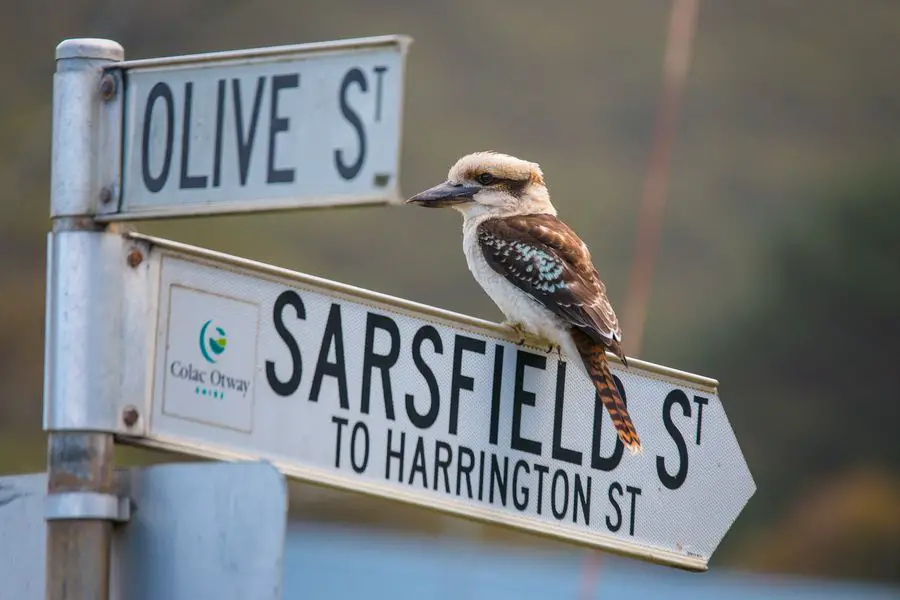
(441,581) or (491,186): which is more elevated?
(491,186)

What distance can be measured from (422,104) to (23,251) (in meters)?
5.93

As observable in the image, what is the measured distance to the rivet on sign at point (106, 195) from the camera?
7.53ft

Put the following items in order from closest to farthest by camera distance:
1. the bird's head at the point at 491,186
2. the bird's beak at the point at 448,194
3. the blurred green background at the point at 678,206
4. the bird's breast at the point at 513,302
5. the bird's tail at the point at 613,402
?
the bird's tail at the point at 613,402
the bird's breast at the point at 513,302
the bird's beak at the point at 448,194
the bird's head at the point at 491,186
the blurred green background at the point at 678,206

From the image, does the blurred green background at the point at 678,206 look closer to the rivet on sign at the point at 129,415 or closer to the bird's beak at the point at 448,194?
the bird's beak at the point at 448,194

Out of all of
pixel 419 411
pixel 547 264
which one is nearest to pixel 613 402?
pixel 419 411

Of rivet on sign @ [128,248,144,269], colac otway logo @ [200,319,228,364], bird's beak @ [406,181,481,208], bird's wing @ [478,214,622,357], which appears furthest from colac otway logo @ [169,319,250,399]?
bird's beak @ [406,181,481,208]

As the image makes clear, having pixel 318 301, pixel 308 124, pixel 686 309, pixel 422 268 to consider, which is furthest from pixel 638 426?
pixel 686 309

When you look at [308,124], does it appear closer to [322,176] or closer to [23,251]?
[322,176]

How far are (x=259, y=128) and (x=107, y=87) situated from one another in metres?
0.24

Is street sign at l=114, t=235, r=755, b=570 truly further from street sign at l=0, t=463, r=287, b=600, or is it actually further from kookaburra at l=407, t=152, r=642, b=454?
kookaburra at l=407, t=152, r=642, b=454

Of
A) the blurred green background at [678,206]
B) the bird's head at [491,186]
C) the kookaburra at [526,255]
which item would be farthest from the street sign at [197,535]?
the blurred green background at [678,206]

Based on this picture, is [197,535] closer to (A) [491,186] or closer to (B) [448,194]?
(B) [448,194]

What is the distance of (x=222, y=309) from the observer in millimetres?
2445

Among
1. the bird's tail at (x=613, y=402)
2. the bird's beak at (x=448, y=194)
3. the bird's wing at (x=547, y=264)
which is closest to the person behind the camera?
the bird's tail at (x=613, y=402)
